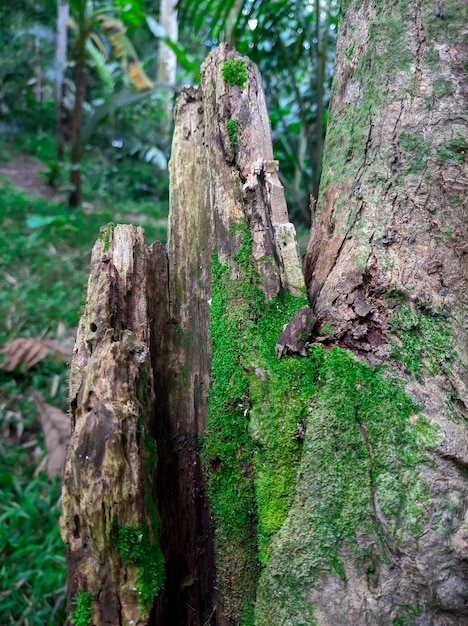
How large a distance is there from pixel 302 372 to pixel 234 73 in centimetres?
106

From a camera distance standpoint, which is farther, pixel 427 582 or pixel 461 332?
pixel 461 332

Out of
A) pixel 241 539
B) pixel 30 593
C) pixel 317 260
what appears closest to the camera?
pixel 241 539

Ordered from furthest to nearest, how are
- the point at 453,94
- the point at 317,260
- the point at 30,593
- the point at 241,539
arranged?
the point at 30,593, the point at 317,260, the point at 453,94, the point at 241,539

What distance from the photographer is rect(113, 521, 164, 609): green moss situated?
1.16m

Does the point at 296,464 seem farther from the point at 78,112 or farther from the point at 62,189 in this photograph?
the point at 78,112

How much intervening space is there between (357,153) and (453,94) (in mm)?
316

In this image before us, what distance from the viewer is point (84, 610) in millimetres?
1186

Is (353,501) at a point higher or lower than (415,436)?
lower

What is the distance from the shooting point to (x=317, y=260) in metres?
1.58

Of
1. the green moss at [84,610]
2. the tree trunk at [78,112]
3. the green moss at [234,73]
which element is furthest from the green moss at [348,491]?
the tree trunk at [78,112]

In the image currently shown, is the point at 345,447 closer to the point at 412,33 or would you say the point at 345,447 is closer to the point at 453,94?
the point at 453,94

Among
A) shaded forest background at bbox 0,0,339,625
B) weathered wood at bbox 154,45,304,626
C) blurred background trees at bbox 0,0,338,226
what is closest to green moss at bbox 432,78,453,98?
weathered wood at bbox 154,45,304,626

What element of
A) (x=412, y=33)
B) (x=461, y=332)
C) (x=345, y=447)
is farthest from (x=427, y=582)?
(x=412, y=33)

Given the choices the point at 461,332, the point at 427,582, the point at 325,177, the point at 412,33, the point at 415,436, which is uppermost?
the point at 412,33
